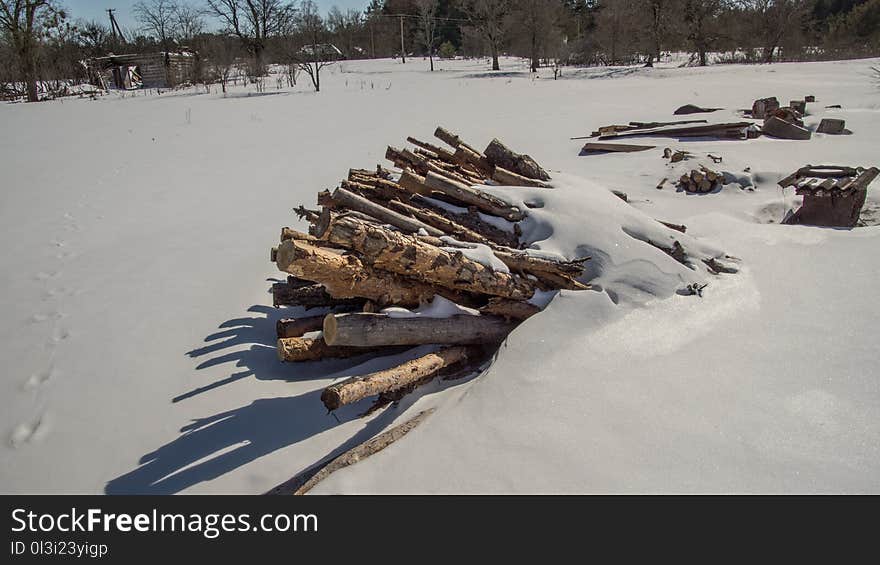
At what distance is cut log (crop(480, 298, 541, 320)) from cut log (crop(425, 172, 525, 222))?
959 millimetres

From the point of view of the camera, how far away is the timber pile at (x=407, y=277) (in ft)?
9.91

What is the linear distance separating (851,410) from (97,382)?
15.5 ft

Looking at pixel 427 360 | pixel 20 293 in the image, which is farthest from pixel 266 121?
pixel 427 360

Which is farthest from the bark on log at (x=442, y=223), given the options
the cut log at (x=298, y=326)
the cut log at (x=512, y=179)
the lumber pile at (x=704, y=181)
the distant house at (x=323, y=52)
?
the distant house at (x=323, y=52)

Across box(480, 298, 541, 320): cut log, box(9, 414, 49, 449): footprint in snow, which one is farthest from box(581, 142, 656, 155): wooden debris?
box(9, 414, 49, 449): footprint in snow

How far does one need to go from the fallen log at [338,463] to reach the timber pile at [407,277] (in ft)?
0.84

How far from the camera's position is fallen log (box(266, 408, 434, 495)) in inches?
99.6

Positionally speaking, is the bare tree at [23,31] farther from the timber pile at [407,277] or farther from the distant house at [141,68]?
the timber pile at [407,277]

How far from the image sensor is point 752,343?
11.1 ft

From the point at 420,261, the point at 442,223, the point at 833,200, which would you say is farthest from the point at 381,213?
the point at 833,200

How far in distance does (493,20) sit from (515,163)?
3260 centimetres

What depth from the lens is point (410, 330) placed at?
3.36 m

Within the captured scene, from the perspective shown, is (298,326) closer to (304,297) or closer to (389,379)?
(304,297)

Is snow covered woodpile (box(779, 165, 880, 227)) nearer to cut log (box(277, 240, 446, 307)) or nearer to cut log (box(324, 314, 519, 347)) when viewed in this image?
cut log (box(324, 314, 519, 347))
